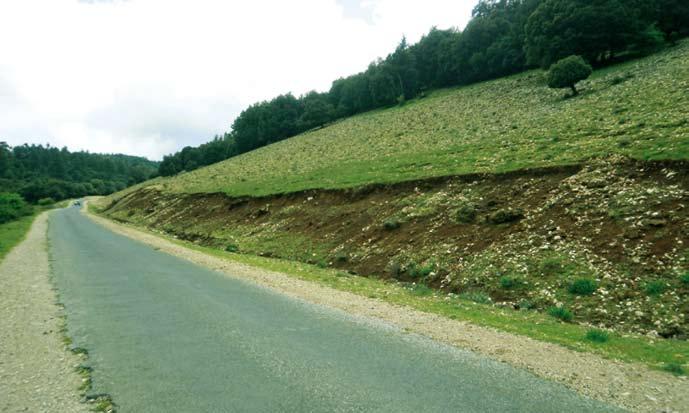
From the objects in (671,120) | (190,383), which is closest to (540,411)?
(190,383)

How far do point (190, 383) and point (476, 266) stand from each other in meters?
12.2

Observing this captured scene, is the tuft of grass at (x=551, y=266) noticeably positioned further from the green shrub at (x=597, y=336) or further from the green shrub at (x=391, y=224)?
the green shrub at (x=391, y=224)

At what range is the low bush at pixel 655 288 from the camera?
11703 millimetres

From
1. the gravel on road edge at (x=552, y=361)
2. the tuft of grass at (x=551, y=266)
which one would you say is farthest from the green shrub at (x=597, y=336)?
the tuft of grass at (x=551, y=266)

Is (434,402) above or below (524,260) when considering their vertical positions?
above

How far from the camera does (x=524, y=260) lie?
15.6 metres

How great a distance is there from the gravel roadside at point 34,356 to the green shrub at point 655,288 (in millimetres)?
14468

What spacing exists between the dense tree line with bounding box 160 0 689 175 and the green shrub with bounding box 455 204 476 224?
55711 millimetres

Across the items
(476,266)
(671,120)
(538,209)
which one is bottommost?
(476,266)

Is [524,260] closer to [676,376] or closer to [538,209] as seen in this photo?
[538,209]

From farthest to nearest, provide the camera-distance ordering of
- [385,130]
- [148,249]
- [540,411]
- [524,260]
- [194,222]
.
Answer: [385,130] → [194,222] → [148,249] → [524,260] → [540,411]

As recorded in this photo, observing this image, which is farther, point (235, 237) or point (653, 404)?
point (235, 237)

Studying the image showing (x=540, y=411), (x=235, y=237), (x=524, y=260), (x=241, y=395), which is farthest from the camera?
(x=235, y=237)

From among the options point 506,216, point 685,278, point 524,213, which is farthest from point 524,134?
point 685,278
